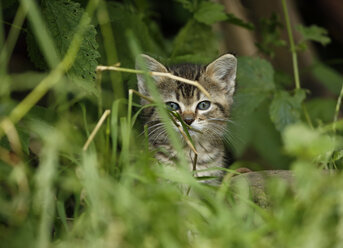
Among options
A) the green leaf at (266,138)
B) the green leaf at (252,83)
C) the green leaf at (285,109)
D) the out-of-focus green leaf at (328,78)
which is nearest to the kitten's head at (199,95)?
the green leaf at (252,83)

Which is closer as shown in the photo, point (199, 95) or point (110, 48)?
point (110, 48)

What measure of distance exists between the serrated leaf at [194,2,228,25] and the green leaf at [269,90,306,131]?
65 cm

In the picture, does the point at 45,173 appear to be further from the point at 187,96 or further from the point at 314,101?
the point at 314,101

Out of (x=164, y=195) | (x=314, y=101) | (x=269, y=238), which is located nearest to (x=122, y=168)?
(x=164, y=195)

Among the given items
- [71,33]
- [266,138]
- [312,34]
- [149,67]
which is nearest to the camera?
[71,33]

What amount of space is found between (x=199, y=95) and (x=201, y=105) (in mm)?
65

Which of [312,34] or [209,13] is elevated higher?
[209,13]

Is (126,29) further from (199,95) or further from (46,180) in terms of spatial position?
(46,180)

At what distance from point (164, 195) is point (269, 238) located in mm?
358

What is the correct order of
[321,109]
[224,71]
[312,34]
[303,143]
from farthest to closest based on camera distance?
[321,109] → [312,34] → [224,71] → [303,143]

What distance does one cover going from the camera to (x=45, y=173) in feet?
4.61

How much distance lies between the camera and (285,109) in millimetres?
3162

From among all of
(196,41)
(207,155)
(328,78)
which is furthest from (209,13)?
(328,78)

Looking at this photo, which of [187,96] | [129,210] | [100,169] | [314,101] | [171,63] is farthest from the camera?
[314,101]
